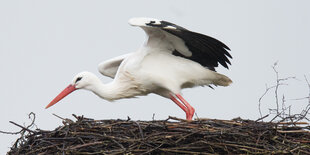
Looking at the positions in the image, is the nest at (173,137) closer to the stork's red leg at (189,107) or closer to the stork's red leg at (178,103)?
the stork's red leg at (189,107)

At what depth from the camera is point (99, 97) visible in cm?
787

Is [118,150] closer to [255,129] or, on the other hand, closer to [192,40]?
[255,129]

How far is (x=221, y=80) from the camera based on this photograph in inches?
320

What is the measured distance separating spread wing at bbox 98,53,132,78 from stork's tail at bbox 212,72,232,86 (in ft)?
4.42

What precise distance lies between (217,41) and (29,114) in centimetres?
247

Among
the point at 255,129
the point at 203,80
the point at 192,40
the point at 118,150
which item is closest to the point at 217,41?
the point at 192,40

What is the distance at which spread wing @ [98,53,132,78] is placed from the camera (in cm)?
844

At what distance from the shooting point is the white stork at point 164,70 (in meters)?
7.54

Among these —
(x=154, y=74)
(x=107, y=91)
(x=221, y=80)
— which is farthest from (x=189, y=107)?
(x=107, y=91)

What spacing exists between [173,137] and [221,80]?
2.47 m

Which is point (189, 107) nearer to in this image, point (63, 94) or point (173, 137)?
point (63, 94)

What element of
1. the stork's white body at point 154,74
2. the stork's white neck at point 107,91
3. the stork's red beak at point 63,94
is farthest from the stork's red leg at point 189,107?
the stork's red beak at point 63,94

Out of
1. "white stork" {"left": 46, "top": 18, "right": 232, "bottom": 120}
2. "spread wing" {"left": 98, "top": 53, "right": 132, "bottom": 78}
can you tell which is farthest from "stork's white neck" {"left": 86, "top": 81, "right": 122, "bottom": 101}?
"spread wing" {"left": 98, "top": 53, "right": 132, "bottom": 78}

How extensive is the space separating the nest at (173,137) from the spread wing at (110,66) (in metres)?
2.27
